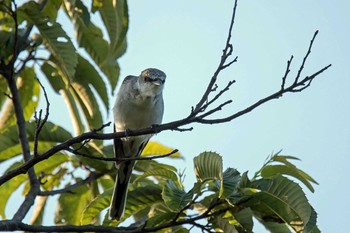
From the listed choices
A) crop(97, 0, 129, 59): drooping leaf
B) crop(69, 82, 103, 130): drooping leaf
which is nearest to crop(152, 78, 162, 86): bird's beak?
crop(97, 0, 129, 59): drooping leaf

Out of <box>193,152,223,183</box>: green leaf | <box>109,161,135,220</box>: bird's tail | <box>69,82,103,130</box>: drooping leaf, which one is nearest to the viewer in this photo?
<box>193,152,223,183</box>: green leaf

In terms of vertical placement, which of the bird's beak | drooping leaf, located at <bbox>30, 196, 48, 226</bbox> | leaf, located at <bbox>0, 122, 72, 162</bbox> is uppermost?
the bird's beak

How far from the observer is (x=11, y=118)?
7730 mm

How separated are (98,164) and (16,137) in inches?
30.0

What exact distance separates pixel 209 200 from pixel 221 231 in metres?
0.35

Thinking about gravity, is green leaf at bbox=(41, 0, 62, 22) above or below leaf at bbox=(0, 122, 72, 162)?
above

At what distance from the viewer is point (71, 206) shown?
24.7 ft

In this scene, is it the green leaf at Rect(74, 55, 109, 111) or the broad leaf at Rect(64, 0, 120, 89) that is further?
the broad leaf at Rect(64, 0, 120, 89)

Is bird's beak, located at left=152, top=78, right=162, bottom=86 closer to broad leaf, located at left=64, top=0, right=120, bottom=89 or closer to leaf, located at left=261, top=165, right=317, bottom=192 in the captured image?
broad leaf, located at left=64, top=0, right=120, bottom=89

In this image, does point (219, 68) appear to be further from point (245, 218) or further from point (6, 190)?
point (6, 190)

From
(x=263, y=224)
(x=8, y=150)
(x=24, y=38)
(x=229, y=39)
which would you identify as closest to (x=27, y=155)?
(x=8, y=150)

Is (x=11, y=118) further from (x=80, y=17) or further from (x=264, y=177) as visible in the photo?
(x=264, y=177)

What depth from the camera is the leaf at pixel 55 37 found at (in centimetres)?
663

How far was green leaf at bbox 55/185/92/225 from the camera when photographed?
7512mm
